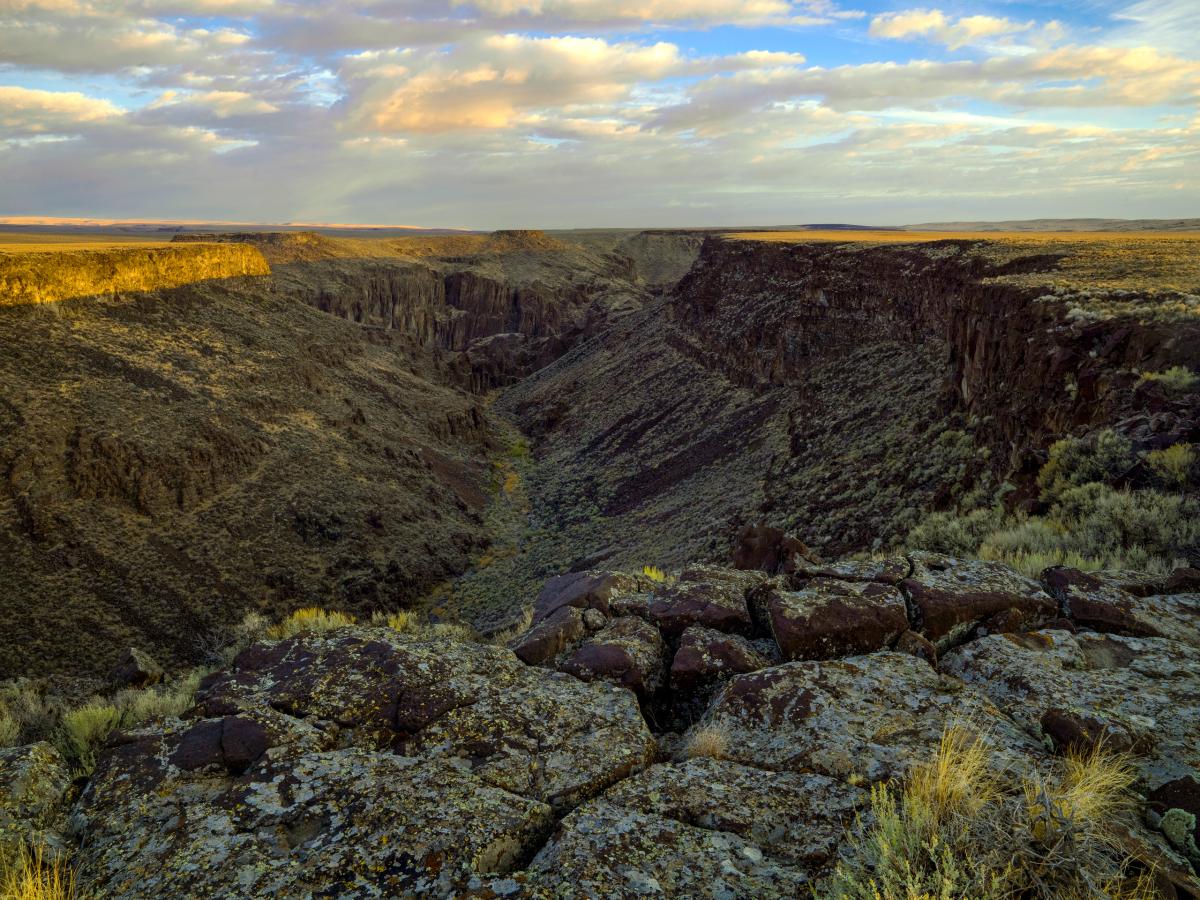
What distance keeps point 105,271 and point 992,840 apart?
40.1 m

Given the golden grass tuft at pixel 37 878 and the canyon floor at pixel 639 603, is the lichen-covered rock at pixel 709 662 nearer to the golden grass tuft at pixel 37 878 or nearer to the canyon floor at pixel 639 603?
the canyon floor at pixel 639 603

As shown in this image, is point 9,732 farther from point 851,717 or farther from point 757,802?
point 851,717

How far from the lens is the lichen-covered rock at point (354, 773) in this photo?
3.51 metres

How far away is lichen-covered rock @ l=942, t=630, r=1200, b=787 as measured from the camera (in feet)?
13.4

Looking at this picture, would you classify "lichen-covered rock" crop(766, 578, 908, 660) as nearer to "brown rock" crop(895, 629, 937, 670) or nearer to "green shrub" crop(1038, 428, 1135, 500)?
→ "brown rock" crop(895, 629, 937, 670)

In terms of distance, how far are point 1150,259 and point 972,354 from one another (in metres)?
8.19

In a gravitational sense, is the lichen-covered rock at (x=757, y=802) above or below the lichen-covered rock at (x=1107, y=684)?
below

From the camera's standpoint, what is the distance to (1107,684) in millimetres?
4883

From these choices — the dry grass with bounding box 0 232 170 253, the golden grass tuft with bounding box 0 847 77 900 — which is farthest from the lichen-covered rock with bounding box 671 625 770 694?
the dry grass with bounding box 0 232 170 253

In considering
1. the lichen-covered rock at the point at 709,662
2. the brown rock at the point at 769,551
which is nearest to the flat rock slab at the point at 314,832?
the lichen-covered rock at the point at 709,662

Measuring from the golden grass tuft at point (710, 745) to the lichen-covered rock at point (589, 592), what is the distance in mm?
2456

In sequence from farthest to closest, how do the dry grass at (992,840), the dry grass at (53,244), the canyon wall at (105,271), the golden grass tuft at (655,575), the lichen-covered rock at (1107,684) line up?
1. the dry grass at (53,244)
2. the canyon wall at (105,271)
3. the golden grass tuft at (655,575)
4. the lichen-covered rock at (1107,684)
5. the dry grass at (992,840)

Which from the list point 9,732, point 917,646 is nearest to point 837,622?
point 917,646

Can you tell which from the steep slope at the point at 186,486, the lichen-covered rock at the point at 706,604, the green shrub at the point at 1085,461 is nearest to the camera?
the lichen-covered rock at the point at 706,604
